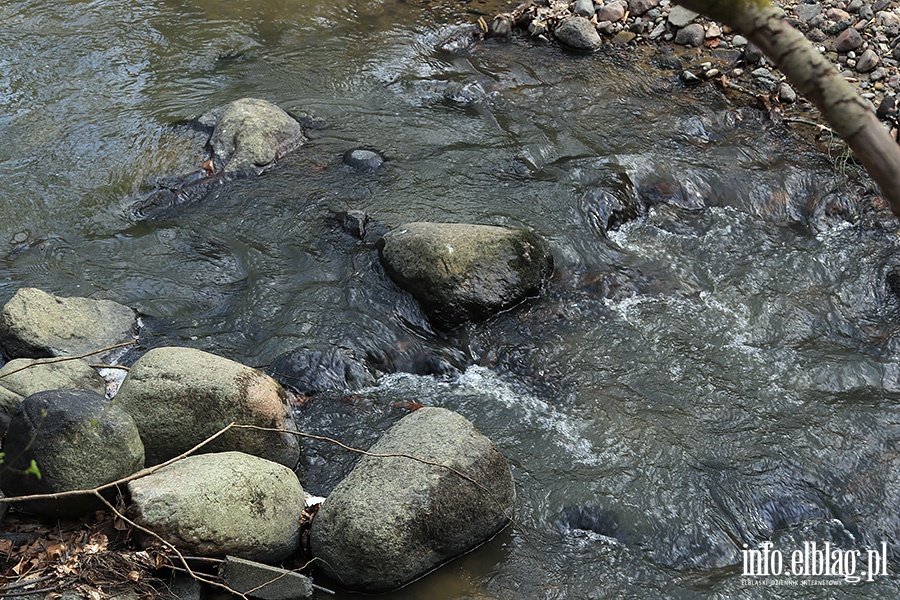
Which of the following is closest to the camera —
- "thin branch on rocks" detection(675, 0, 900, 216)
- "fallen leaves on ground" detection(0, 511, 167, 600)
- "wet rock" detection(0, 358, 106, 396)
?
"thin branch on rocks" detection(675, 0, 900, 216)

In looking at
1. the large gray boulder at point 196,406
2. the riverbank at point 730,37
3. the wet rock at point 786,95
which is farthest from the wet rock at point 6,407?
the wet rock at point 786,95

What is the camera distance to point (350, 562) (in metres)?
4.30

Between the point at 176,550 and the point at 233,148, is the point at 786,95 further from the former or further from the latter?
the point at 176,550

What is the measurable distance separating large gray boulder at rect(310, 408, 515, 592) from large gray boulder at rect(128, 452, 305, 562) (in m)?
0.21

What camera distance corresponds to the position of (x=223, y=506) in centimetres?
423

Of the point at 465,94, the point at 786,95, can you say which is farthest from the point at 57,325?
the point at 786,95

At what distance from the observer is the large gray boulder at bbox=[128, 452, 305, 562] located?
409 centimetres

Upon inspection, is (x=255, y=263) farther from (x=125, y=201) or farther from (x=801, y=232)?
(x=801, y=232)

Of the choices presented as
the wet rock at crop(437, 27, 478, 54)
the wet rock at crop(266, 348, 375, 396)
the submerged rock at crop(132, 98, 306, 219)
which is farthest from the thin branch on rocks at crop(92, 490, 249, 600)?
the wet rock at crop(437, 27, 478, 54)

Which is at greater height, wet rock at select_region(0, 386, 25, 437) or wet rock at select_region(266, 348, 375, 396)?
wet rock at select_region(0, 386, 25, 437)

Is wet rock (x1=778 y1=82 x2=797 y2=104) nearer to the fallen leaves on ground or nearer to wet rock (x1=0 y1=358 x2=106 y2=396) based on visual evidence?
wet rock (x1=0 y1=358 x2=106 y2=396)

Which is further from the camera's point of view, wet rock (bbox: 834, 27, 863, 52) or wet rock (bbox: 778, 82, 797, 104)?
wet rock (bbox: 834, 27, 863, 52)

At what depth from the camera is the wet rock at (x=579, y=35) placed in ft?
31.8

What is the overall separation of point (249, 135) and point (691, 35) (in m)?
5.50
